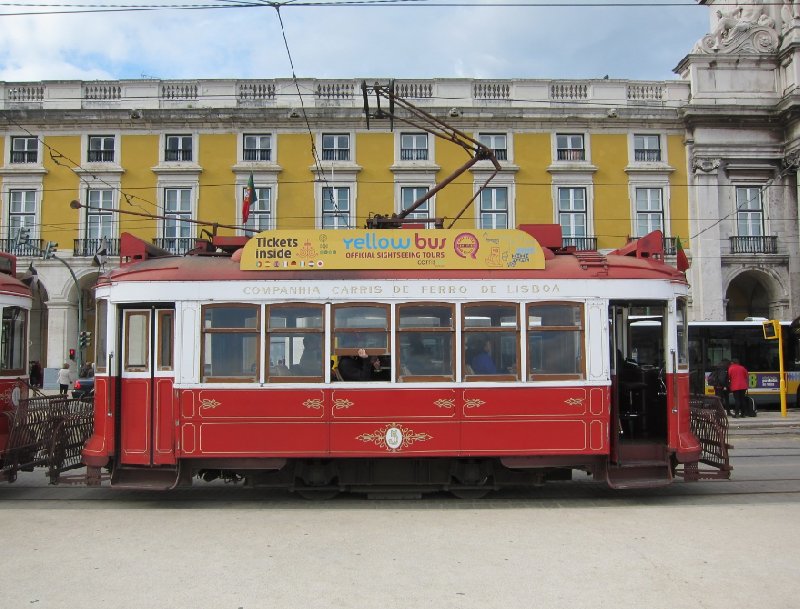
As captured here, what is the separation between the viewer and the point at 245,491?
9.30 m

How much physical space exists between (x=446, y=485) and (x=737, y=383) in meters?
13.9

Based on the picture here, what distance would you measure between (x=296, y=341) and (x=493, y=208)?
24.0 meters

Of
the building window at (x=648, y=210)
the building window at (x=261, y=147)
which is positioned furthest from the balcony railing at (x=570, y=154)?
the building window at (x=261, y=147)

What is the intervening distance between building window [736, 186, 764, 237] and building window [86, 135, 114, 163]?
27652mm

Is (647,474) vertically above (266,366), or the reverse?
(266,366)

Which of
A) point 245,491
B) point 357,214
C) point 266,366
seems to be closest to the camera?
point 266,366

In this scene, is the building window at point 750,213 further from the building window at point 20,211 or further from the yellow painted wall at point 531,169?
the building window at point 20,211

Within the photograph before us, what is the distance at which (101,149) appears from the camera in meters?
31.0

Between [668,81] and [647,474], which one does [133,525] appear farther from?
[668,81]

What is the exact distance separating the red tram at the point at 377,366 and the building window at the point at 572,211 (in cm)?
2327

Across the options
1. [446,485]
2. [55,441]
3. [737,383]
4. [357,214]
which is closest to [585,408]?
[446,485]

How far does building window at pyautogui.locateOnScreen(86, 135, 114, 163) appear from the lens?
3102cm

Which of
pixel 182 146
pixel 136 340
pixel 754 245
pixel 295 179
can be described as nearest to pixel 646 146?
pixel 754 245

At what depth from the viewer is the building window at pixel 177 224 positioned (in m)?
30.4
